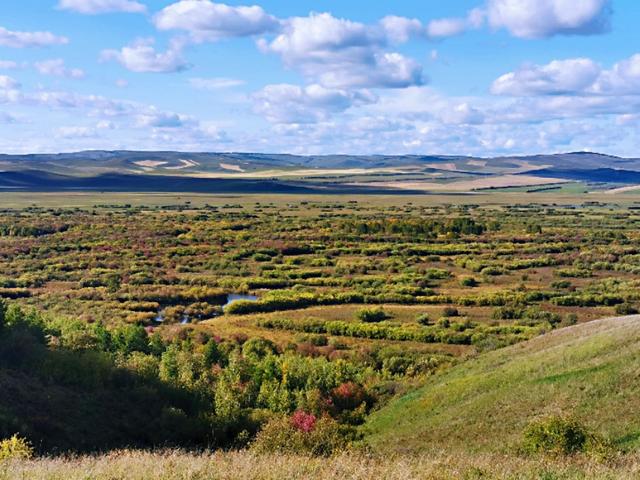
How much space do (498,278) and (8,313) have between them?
6301 cm

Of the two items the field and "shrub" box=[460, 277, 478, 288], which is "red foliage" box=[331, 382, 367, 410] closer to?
the field

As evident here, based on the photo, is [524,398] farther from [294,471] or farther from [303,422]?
[294,471]

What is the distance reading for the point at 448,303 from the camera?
73125 millimetres

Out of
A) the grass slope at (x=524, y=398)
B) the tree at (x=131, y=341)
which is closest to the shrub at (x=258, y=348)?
the tree at (x=131, y=341)

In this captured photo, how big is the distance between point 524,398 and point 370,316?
119 feet

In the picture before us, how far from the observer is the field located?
978 inches

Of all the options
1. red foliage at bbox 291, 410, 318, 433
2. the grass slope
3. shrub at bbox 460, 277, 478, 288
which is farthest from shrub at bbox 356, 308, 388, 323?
red foliage at bbox 291, 410, 318, 433

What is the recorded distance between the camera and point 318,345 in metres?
55.9

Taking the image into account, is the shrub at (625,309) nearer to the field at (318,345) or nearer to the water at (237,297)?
the field at (318,345)

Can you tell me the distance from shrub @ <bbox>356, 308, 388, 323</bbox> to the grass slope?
86.1 ft

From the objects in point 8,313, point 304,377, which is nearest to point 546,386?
point 304,377

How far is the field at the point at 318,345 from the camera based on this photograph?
24.8m

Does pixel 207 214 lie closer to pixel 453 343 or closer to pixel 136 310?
pixel 136 310

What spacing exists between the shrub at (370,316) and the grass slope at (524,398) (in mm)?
26252
